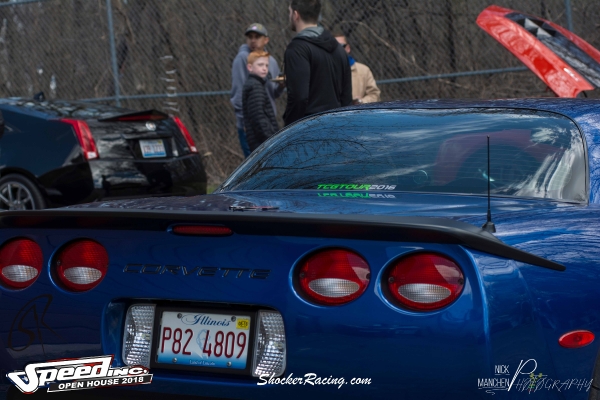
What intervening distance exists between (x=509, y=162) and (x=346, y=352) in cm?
121

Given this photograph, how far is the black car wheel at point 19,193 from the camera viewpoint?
29.3ft

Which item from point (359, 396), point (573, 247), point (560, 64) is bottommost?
point (359, 396)

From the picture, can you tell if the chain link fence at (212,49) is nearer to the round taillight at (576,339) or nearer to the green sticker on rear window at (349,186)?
the green sticker on rear window at (349,186)

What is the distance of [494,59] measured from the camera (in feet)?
37.7

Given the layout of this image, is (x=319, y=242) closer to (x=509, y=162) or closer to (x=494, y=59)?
(x=509, y=162)

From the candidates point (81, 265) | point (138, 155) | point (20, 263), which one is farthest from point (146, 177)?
point (81, 265)

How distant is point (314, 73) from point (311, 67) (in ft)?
0.18

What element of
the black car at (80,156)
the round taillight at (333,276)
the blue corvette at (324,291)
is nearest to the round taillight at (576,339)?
the blue corvette at (324,291)

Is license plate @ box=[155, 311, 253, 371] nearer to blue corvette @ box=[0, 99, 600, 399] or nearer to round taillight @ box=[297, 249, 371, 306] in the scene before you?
blue corvette @ box=[0, 99, 600, 399]

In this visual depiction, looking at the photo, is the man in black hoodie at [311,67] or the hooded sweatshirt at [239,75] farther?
the hooded sweatshirt at [239,75]

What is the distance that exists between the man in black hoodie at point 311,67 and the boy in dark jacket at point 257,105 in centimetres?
90

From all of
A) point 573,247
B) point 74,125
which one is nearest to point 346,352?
point 573,247

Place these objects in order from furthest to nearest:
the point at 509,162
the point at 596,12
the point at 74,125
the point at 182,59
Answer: the point at 182,59, the point at 596,12, the point at 74,125, the point at 509,162

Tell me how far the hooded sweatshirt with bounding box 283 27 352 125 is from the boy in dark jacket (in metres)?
0.90
